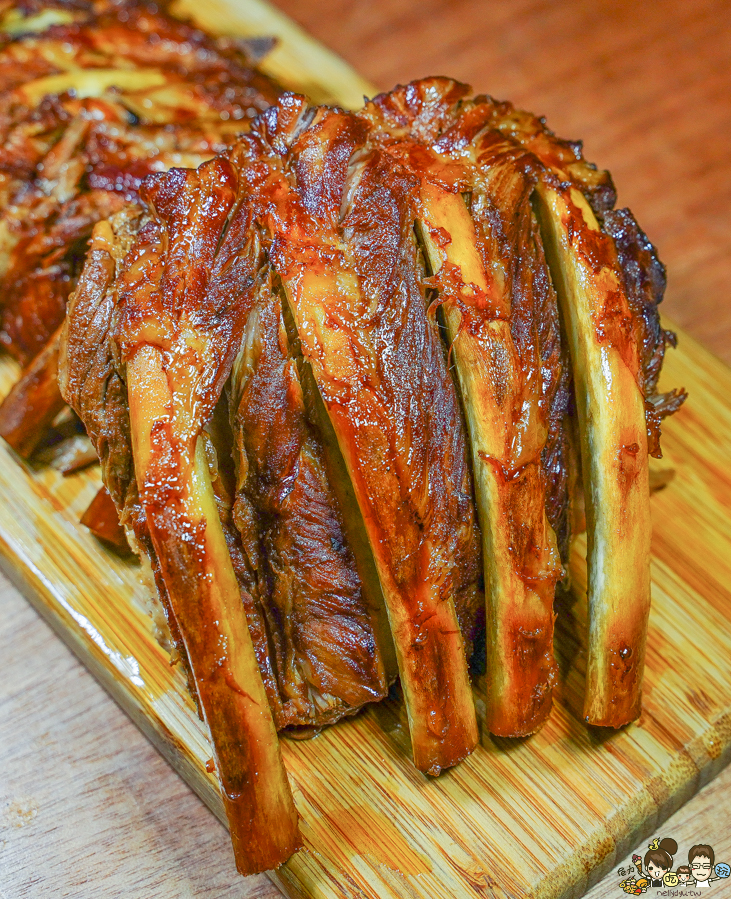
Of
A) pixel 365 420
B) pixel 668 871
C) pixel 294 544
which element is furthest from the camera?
pixel 668 871

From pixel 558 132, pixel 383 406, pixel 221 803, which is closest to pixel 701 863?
pixel 221 803

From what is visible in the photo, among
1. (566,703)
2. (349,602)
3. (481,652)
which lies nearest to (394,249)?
(349,602)

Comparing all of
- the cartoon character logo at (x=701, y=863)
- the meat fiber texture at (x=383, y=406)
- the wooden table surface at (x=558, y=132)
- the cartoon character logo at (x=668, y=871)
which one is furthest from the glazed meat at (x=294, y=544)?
the cartoon character logo at (x=701, y=863)

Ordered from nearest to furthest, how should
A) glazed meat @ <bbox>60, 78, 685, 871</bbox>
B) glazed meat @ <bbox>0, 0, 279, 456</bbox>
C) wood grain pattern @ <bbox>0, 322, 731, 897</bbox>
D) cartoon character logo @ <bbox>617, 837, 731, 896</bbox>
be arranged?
glazed meat @ <bbox>60, 78, 685, 871</bbox>, wood grain pattern @ <bbox>0, 322, 731, 897</bbox>, cartoon character logo @ <bbox>617, 837, 731, 896</bbox>, glazed meat @ <bbox>0, 0, 279, 456</bbox>

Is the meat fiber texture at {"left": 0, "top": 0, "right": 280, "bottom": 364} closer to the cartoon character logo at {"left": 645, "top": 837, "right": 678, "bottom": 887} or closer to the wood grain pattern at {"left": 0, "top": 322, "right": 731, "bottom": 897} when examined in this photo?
the wood grain pattern at {"left": 0, "top": 322, "right": 731, "bottom": 897}

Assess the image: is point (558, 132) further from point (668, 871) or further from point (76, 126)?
point (668, 871)

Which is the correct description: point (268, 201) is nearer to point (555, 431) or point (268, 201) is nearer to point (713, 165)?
point (555, 431)

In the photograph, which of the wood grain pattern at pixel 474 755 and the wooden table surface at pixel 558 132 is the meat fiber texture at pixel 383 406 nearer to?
the wood grain pattern at pixel 474 755

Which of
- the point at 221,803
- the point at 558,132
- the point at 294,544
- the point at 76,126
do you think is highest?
the point at 558,132

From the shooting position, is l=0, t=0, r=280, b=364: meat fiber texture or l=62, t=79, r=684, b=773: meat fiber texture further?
l=0, t=0, r=280, b=364: meat fiber texture

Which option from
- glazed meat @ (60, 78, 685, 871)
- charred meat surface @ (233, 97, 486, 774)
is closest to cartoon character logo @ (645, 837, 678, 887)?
glazed meat @ (60, 78, 685, 871)
